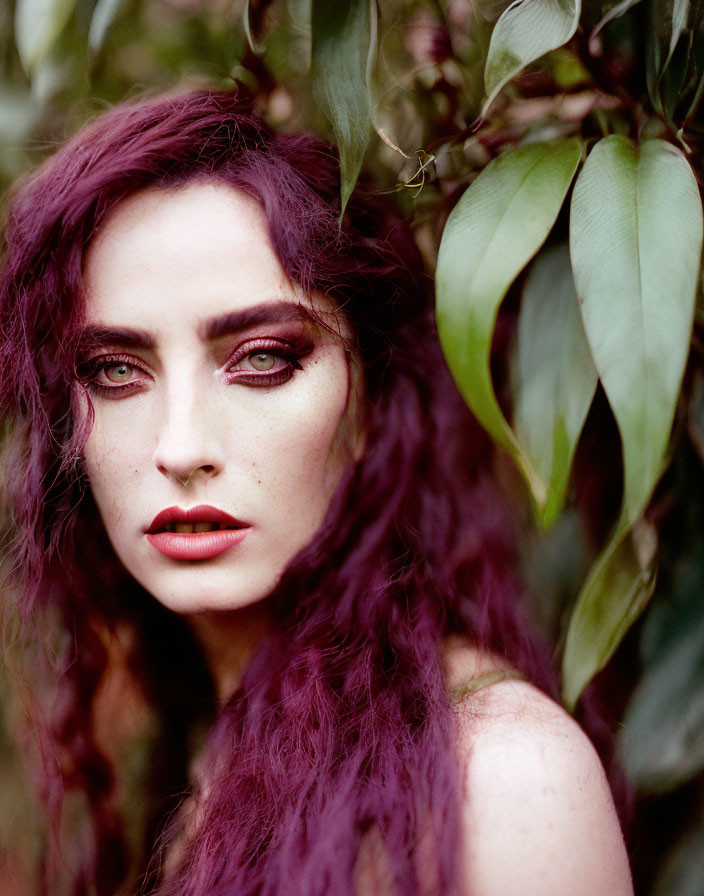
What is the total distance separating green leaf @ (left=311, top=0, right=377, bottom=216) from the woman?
0.37 feet

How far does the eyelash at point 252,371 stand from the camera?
2.81 ft

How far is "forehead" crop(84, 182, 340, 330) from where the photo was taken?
2.75 feet

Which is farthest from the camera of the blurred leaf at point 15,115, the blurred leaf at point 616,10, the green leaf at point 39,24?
the blurred leaf at point 15,115

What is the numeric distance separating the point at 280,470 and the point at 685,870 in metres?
0.53

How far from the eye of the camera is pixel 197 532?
86 cm

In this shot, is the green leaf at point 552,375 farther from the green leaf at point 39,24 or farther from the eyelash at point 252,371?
the green leaf at point 39,24

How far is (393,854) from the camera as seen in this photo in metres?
0.74

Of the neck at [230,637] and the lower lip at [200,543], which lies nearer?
the lower lip at [200,543]

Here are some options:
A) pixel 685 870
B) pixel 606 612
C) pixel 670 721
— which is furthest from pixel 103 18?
pixel 685 870

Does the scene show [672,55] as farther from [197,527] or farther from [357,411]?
[197,527]

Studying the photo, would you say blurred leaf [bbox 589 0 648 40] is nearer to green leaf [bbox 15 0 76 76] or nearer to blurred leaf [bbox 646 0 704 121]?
blurred leaf [bbox 646 0 704 121]

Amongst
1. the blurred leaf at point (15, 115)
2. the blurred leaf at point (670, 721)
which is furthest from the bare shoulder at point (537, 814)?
the blurred leaf at point (15, 115)

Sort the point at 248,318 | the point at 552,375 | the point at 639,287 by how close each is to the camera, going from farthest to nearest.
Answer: the point at 248,318 < the point at 552,375 < the point at 639,287

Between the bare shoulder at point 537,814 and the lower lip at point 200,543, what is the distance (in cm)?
27
